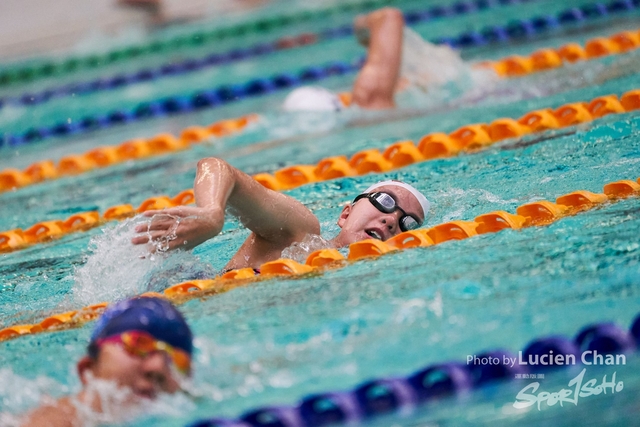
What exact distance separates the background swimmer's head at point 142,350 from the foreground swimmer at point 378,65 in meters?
3.86

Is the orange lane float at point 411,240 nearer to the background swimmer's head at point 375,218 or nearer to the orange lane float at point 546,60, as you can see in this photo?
the background swimmer's head at point 375,218

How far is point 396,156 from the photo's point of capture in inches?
182

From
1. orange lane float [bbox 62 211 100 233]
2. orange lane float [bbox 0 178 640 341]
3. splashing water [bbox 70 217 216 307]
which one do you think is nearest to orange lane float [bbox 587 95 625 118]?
orange lane float [bbox 0 178 640 341]

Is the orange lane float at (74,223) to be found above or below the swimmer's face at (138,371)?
below

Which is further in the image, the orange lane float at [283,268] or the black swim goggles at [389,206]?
the black swim goggles at [389,206]

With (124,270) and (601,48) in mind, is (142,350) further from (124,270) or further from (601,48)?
(601,48)

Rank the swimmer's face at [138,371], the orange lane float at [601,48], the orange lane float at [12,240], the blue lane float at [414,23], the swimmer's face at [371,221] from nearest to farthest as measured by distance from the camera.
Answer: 1. the swimmer's face at [138,371]
2. the swimmer's face at [371,221]
3. the orange lane float at [12,240]
4. the orange lane float at [601,48]
5. the blue lane float at [414,23]

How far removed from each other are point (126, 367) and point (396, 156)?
285 centimetres

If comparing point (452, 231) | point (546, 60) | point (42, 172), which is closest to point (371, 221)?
point (452, 231)

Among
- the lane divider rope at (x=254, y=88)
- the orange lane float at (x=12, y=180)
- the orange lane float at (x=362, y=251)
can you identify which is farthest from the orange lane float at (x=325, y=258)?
the lane divider rope at (x=254, y=88)

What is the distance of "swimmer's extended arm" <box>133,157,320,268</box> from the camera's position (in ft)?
8.68

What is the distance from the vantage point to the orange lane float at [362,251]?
2.99 meters

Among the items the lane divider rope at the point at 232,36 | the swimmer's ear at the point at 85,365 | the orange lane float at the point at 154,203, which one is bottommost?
the orange lane float at the point at 154,203

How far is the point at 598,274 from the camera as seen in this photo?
2551 millimetres
